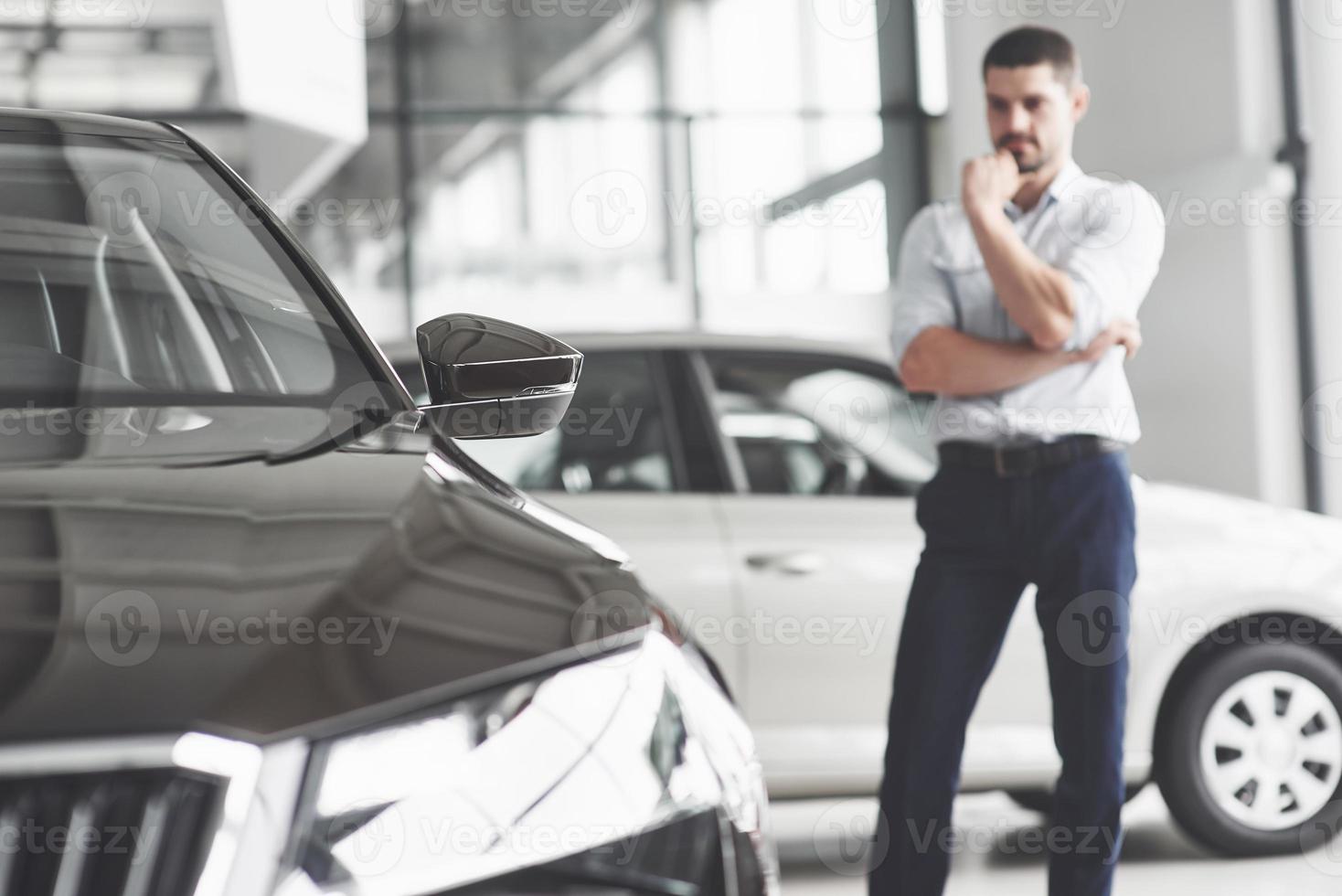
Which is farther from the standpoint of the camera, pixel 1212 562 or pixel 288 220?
pixel 288 220

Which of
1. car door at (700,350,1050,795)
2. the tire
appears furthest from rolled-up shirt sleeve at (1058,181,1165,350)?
the tire

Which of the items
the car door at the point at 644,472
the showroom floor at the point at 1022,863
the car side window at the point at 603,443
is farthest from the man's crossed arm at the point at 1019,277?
the showroom floor at the point at 1022,863

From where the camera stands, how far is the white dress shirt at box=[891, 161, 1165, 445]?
232 centimetres

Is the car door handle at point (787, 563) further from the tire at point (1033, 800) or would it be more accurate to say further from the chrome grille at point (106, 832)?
the chrome grille at point (106, 832)

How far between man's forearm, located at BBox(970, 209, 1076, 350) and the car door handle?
50.6 inches

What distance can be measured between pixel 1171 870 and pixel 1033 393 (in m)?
1.79

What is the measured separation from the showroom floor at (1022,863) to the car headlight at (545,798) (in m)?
2.45

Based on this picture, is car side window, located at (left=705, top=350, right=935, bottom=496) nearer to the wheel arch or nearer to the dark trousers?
the wheel arch

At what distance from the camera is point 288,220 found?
9.59m

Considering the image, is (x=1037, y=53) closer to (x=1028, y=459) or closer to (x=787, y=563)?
(x=1028, y=459)

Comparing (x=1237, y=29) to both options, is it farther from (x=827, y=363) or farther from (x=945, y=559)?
(x=945, y=559)

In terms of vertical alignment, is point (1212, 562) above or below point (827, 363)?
below

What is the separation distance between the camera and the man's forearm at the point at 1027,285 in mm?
2262

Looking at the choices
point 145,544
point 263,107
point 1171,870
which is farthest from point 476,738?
point 263,107
